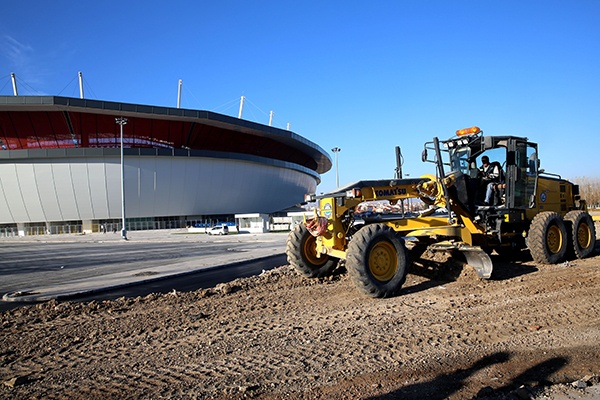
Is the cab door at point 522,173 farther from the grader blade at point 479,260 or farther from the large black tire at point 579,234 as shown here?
the grader blade at point 479,260

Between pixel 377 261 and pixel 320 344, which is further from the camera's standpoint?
pixel 377 261

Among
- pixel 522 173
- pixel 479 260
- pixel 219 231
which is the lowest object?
pixel 479 260

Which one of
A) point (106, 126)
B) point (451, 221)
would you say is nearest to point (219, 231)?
point (106, 126)

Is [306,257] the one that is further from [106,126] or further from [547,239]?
[106,126]

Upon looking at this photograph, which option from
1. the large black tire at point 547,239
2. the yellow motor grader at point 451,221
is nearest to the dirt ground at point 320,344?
the yellow motor grader at point 451,221

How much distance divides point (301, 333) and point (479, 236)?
16.7 feet

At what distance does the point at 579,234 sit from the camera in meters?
10.1

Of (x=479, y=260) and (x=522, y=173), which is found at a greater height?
(x=522, y=173)

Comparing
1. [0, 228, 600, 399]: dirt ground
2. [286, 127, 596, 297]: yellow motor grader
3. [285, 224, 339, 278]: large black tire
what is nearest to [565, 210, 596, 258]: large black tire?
[286, 127, 596, 297]: yellow motor grader

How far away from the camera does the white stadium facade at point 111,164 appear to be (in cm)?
5066

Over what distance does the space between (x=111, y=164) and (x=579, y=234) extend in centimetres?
5210

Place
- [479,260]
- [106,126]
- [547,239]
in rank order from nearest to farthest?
[479,260] → [547,239] → [106,126]

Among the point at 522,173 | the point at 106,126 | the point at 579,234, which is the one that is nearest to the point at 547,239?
the point at 522,173

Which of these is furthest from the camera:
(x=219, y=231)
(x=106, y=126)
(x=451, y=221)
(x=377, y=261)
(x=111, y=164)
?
(x=106, y=126)
